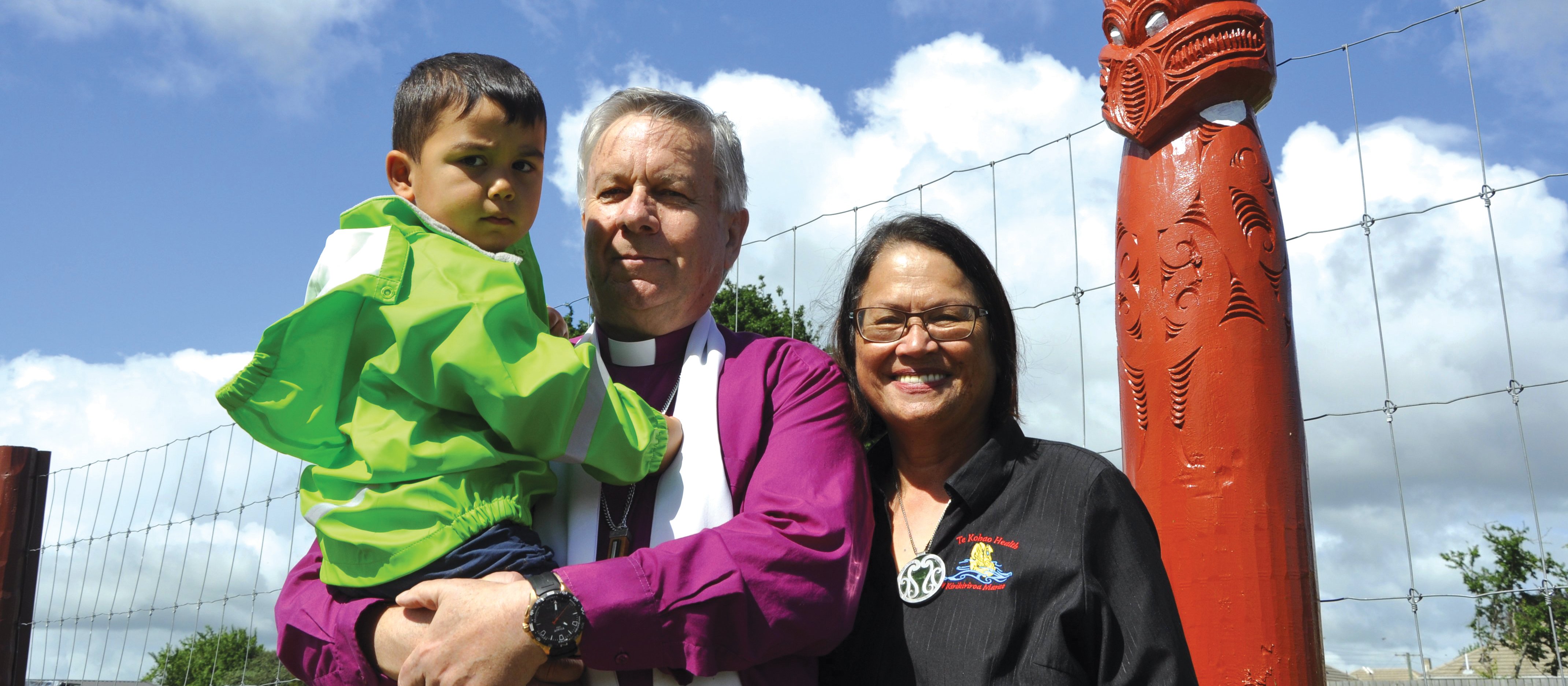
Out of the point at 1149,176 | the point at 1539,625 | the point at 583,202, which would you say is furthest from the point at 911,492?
the point at 1539,625

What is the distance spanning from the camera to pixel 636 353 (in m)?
2.19

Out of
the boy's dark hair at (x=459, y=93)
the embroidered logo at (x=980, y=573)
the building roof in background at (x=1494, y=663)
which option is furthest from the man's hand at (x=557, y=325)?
the building roof in background at (x=1494, y=663)

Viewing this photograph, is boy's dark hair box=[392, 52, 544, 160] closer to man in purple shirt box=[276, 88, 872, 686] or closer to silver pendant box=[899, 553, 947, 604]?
man in purple shirt box=[276, 88, 872, 686]

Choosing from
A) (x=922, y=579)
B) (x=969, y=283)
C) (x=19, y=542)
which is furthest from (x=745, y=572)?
(x=19, y=542)

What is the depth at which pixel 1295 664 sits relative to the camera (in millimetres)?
2748

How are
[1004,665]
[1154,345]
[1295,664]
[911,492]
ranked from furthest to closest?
[1154,345], [1295,664], [911,492], [1004,665]

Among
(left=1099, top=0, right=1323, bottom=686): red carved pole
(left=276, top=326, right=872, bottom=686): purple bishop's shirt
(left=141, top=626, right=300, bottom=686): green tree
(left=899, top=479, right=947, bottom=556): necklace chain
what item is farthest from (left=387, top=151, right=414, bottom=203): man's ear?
(left=141, top=626, right=300, bottom=686): green tree

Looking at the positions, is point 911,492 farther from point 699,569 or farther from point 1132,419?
point 1132,419

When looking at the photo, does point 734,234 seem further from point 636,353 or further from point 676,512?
point 676,512

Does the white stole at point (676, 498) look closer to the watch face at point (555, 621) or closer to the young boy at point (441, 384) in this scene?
the young boy at point (441, 384)

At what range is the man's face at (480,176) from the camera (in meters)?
1.93

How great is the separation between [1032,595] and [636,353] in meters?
0.85

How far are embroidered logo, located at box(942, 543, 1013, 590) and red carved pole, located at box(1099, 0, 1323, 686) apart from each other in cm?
111

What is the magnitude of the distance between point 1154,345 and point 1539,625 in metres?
12.7
